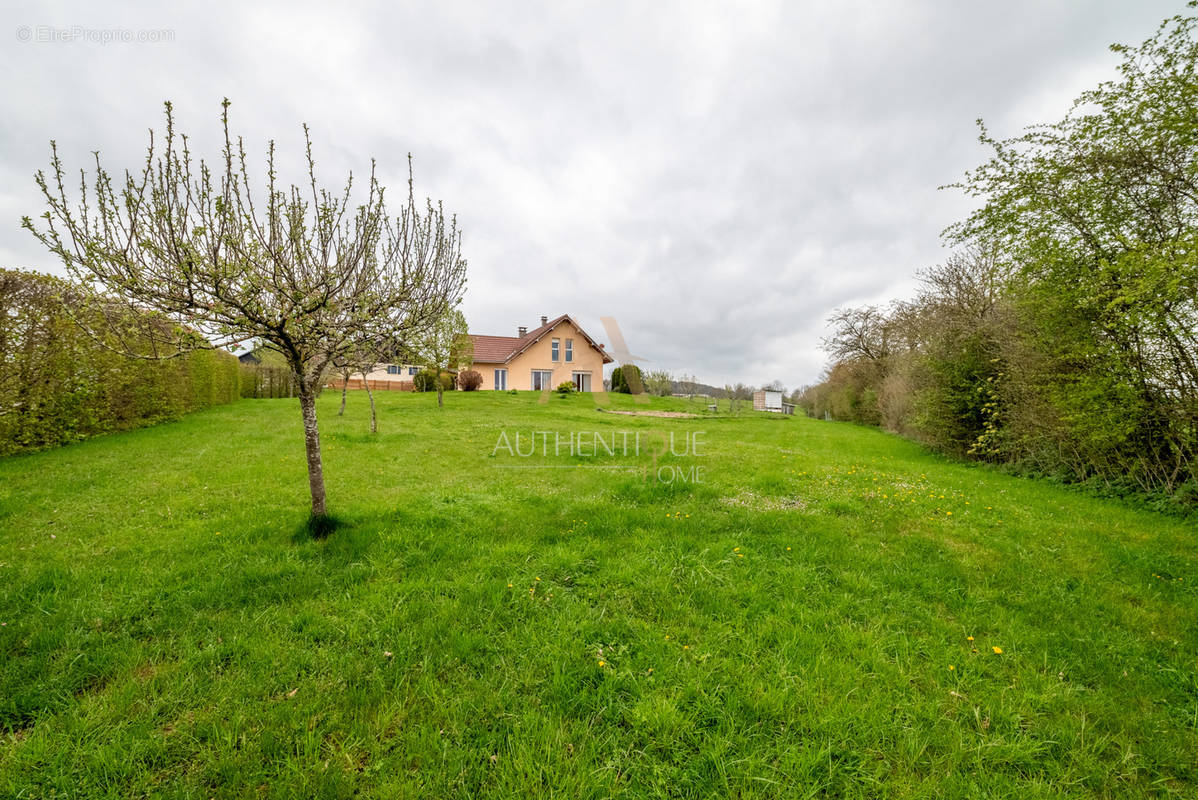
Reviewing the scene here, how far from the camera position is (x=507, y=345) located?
35.5 meters

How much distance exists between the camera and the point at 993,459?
10.9 m

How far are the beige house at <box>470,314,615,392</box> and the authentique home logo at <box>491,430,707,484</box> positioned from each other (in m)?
18.6

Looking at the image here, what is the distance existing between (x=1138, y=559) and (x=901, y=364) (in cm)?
1510

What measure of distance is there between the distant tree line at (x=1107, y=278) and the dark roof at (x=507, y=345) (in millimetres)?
21841

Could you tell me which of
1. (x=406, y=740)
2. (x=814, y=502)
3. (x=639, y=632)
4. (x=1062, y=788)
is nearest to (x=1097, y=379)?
(x=814, y=502)

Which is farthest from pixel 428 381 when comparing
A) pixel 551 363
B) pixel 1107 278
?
pixel 1107 278

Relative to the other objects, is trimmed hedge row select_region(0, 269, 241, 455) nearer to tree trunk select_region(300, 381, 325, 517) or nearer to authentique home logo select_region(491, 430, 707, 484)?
tree trunk select_region(300, 381, 325, 517)

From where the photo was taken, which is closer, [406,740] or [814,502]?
[406,740]

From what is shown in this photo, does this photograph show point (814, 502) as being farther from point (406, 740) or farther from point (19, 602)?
point (19, 602)

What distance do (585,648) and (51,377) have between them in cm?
A: 1286

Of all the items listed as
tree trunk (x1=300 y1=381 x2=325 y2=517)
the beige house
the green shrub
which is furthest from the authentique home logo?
the beige house

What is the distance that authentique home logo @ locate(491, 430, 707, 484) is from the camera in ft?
26.6

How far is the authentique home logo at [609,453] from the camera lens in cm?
811

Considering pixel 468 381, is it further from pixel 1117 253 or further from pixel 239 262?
pixel 1117 253
